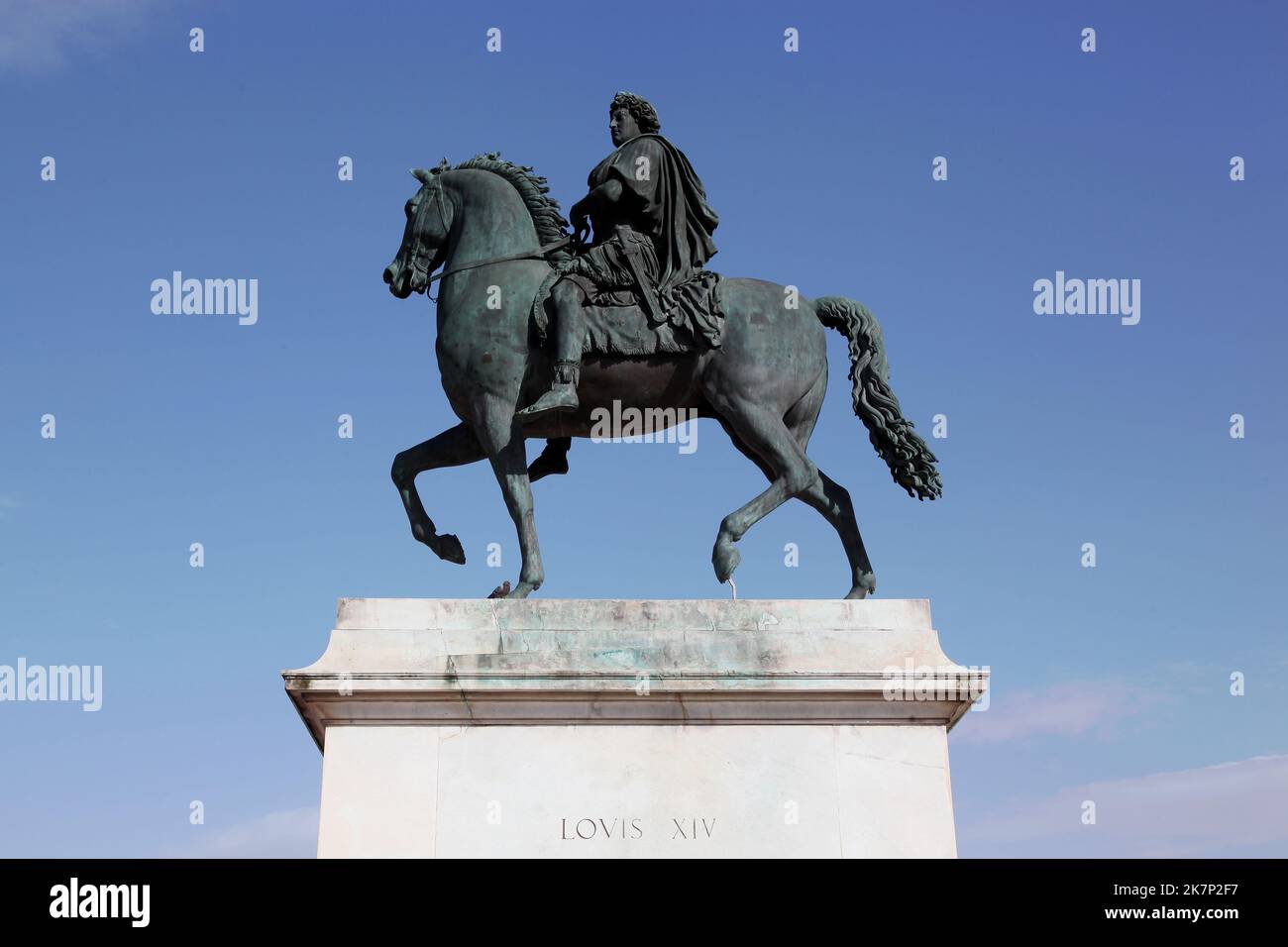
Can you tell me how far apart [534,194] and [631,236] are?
1088 millimetres

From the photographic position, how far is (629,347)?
11797mm

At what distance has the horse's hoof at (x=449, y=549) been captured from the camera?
1227cm

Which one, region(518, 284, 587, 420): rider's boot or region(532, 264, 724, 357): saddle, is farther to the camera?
region(532, 264, 724, 357): saddle

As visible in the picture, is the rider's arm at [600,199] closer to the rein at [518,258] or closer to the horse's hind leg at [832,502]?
the rein at [518,258]

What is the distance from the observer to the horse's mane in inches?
497

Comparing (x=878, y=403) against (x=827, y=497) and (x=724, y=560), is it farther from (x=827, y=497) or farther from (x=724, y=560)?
(x=724, y=560)

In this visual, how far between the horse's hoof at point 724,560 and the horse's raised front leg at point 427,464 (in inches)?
84.8

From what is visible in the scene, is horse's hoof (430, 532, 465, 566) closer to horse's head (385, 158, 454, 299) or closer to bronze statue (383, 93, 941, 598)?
bronze statue (383, 93, 941, 598)

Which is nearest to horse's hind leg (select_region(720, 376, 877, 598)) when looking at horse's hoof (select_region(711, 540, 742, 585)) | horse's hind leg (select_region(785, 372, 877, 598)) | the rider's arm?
horse's hind leg (select_region(785, 372, 877, 598))

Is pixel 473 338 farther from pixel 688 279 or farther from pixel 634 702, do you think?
pixel 634 702

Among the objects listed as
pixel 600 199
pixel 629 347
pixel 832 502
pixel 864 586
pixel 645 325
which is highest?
pixel 600 199

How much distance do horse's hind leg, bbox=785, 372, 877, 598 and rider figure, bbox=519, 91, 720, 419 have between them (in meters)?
1.34

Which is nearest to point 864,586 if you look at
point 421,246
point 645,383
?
point 645,383
